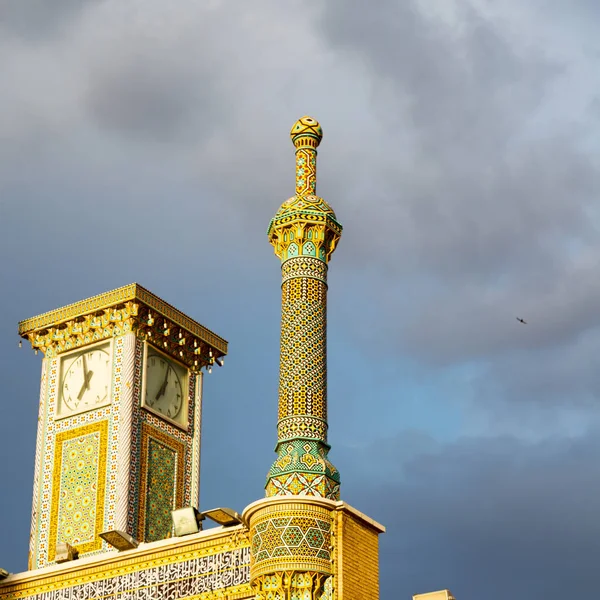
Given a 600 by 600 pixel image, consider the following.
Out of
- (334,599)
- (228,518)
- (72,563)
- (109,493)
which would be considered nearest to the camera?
(334,599)

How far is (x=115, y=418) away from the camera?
1568 centimetres

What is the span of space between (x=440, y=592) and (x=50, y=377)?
6.42 metres

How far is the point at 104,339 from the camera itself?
16.3 m

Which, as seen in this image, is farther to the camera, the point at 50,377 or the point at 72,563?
the point at 50,377

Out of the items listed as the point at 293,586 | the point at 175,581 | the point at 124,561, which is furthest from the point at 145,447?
the point at 293,586

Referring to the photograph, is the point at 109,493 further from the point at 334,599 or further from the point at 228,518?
the point at 334,599

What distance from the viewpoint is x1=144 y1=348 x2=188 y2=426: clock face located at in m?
16.1

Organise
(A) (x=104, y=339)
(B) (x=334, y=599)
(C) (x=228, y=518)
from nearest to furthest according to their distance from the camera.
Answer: (B) (x=334, y=599) < (C) (x=228, y=518) < (A) (x=104, y=339)

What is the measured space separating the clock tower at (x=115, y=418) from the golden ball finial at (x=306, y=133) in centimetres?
375

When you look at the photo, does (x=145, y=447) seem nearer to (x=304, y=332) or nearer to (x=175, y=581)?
(x=175, y=581)

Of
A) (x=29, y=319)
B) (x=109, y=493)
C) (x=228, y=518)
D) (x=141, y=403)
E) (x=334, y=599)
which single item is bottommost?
(x=334, y=599)

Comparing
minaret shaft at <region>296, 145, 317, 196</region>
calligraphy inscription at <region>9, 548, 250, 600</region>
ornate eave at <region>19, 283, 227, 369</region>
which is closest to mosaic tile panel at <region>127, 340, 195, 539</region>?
ornate eave at <region>19, 283, 227, 369</region>

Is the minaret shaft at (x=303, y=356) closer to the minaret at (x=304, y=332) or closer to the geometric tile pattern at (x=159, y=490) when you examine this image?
the minaret at (x=304, y=332)

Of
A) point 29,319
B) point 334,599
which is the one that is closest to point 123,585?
→ point 334,599
